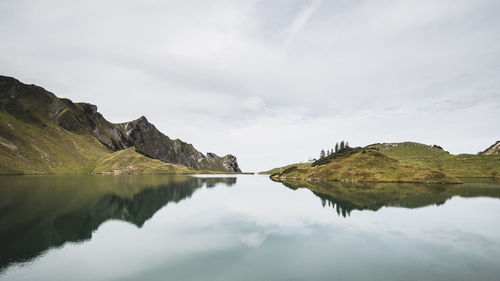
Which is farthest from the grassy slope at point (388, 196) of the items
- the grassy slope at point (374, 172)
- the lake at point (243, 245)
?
the grassy slope at point (374, 172)

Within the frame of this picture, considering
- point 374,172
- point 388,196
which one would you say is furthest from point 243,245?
point 374,172

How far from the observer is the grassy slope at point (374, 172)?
142m

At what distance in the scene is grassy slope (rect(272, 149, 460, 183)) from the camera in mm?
141750

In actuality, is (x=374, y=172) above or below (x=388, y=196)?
above

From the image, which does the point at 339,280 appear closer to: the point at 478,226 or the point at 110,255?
the point at 110,255

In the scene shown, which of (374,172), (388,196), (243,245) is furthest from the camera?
(374,172)

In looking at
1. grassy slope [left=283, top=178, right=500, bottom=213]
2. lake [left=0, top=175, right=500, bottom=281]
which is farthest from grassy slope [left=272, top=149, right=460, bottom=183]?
lake [left=0, top=175, right=500, bottom=281]

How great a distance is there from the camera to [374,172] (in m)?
155

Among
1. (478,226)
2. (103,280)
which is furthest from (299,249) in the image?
(478,226)

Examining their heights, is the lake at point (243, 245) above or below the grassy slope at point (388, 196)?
below

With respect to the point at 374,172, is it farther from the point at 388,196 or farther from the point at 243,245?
the point at 243,245

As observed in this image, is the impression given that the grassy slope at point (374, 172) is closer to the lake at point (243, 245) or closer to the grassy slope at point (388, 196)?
the grassy slope at point (388, 196)

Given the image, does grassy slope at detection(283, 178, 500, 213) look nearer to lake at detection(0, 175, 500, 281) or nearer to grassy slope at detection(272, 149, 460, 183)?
lake at detection(0, 175, 500, 281)

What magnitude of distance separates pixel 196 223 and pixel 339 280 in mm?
29426
